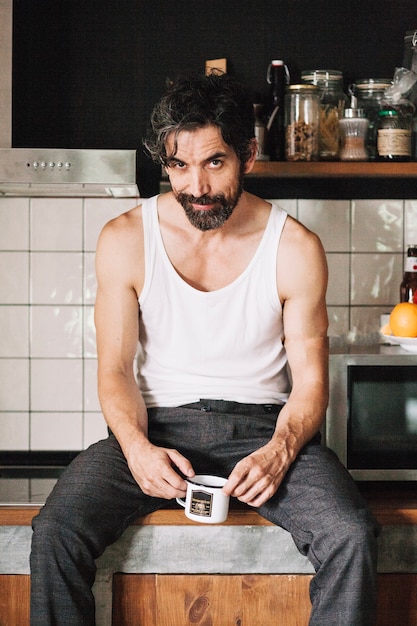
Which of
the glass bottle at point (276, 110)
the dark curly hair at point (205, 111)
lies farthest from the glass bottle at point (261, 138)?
the dark curly hair at point (205, 111)

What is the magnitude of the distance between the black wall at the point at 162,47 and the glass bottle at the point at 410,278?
0.56m

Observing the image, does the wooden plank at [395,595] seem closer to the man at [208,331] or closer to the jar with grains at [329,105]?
the man at [208,331]

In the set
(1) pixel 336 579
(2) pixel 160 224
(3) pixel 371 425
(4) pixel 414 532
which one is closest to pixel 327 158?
(2) pixel 160 224

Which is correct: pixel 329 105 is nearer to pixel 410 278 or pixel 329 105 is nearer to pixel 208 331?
pixel 410 278

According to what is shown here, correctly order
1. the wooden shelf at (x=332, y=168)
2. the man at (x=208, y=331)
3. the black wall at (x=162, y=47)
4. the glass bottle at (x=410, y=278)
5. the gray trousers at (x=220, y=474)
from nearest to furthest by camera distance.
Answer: the gray trousers at (x=220, y=474), the man at (x=208, y=331), the wooden shelf at (x=332, y=168), the glass bottle at (x=410, y=278), the black wall at (x=162, y=47)

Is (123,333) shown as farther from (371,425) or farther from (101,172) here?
(371,425)

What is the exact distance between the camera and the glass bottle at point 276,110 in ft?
7.02

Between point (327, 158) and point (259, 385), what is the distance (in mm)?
766

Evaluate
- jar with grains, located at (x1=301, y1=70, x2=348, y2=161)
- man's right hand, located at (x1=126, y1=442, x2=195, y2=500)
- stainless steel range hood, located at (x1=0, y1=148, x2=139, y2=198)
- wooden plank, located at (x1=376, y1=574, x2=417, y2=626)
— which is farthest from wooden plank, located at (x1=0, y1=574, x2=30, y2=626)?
jar with grains, located at (x1=301, y1=70, x2=348, y2=161)

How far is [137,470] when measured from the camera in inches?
58.3

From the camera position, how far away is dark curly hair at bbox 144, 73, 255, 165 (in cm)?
159

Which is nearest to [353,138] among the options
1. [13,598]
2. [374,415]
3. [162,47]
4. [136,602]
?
[162,47]

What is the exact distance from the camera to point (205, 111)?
1.60 metres

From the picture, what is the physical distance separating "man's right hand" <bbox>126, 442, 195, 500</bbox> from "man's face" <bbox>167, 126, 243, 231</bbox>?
1.62 ft
